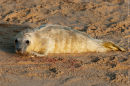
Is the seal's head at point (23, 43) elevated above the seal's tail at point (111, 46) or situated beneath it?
elevated above

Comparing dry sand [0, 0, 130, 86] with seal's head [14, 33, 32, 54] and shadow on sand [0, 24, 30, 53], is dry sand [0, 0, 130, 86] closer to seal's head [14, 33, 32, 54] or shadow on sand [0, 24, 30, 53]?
shadow on sand [0, 24, 30, 53]

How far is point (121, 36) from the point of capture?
6062 mm

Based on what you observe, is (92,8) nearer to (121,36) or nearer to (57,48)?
(121,36)

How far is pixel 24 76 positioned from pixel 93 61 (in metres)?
1.34

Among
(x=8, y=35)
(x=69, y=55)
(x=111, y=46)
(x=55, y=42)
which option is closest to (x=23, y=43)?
(x=55, y=42)

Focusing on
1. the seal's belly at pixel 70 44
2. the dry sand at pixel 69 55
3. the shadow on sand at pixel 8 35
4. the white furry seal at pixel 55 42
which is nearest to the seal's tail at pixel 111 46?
the white furry seal at pixel 55 42

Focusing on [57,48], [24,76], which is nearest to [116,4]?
[57,48]

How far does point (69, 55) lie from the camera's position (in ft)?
16.1

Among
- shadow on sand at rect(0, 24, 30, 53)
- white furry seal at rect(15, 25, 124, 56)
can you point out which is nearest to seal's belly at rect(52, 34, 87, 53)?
white furry seal at rect(15, 25, 124, 56)

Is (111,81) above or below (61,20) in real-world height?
below

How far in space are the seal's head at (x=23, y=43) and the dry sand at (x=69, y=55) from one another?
0.44ft

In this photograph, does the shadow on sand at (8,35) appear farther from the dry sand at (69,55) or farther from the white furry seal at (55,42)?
the white furry seal at (55,42)

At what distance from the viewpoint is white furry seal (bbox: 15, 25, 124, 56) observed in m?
4.82

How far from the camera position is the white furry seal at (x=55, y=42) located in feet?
15.8
